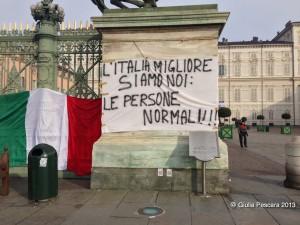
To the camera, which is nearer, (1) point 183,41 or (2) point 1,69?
(1) point 183,41

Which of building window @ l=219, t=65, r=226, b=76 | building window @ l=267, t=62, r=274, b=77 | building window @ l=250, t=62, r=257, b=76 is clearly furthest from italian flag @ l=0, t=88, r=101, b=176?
building window @ l=267, t=62, r=274, b=77

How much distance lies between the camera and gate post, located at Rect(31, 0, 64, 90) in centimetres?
885

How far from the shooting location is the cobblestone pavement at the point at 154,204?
5.46 m

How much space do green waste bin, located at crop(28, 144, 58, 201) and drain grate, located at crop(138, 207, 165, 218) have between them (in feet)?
6.15

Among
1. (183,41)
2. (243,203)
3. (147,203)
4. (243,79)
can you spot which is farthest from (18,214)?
(243,79)

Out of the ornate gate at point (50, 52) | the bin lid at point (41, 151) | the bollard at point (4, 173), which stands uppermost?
the ornate gate at point (50, 52)

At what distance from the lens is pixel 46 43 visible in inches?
349

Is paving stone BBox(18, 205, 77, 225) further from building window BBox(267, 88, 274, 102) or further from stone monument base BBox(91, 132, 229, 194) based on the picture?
building window BBox(267, 88, 274, 102)

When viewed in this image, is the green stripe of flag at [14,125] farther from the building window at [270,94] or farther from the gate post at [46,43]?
the building window at [270,94]

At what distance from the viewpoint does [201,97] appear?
7.62 m

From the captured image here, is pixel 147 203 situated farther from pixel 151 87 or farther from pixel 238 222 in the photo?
pixel 151 87

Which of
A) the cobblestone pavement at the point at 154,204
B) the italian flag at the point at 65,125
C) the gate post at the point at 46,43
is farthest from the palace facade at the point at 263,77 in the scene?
the cobblestone pavement at the point at 154,204

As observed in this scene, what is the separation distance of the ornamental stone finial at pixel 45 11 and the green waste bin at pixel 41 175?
3.94m

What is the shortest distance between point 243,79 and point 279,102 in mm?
8771
